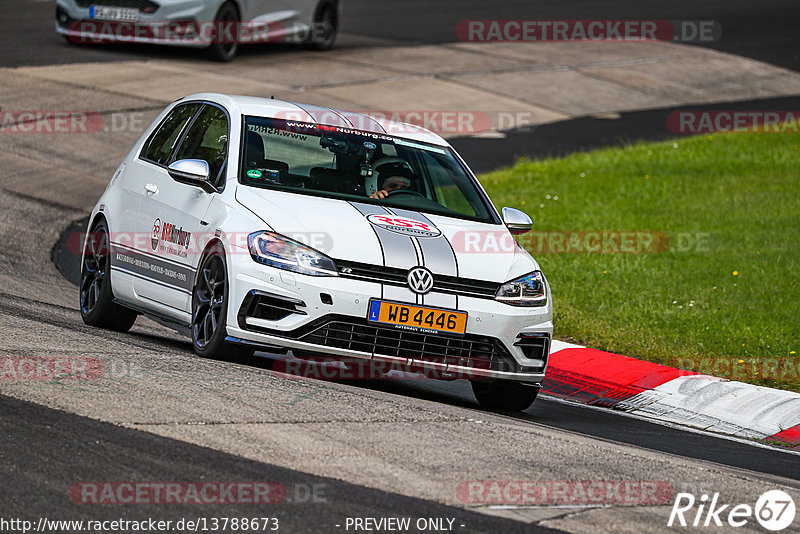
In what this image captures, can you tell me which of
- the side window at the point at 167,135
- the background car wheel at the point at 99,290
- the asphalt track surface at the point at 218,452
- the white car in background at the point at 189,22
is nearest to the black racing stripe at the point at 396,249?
the asphalt track surface at the point at 218,452

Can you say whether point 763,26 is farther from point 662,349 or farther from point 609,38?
point 662,349

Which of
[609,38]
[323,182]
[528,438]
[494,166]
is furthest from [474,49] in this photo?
[528,438]

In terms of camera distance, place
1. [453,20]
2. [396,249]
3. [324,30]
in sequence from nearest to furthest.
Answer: [396,249] < [324,30] < [453,20]

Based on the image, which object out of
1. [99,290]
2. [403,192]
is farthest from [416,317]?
[99,290]

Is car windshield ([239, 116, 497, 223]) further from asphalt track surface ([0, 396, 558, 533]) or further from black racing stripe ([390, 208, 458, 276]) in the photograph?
asphalt track surface ([0, 396, 558, 533])

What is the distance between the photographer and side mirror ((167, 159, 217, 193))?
7.88 m

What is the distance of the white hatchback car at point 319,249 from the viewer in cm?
726

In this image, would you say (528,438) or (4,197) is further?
(4,197)

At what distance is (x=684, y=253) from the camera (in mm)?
13297

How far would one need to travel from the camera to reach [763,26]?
32.2m

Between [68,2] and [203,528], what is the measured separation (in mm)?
17214

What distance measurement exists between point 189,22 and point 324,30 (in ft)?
13.4

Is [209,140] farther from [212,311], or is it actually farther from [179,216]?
[212,311]

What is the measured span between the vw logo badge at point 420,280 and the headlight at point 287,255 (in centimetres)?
43
